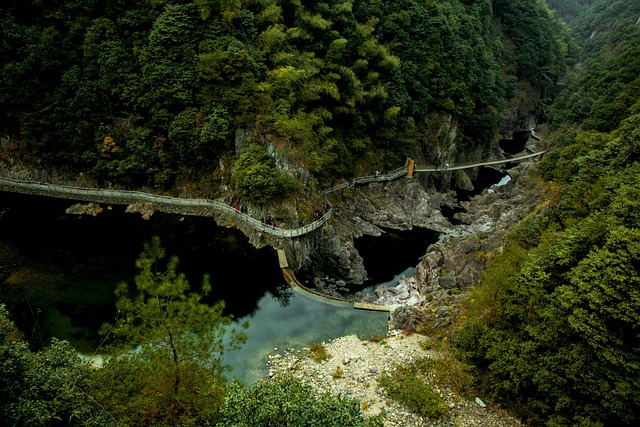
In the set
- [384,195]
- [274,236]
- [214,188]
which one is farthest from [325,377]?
[384,195]

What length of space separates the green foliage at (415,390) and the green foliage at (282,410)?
21.3ft

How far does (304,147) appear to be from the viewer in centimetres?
3447

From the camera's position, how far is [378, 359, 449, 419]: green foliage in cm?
1550

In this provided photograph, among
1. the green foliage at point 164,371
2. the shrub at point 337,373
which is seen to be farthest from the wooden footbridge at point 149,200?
the green foliage at point 164,371

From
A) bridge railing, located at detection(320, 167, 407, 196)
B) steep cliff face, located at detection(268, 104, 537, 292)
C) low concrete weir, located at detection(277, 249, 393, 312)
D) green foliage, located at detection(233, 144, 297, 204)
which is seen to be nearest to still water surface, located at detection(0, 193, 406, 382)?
low concrete weir, located at detection(277, 249, 393, 312)

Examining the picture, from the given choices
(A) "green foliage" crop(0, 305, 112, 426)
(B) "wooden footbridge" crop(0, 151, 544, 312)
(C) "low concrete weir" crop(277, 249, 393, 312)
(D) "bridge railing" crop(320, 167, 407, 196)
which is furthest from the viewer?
(D) "bridge railing" crop(320, 167, 407, 196)

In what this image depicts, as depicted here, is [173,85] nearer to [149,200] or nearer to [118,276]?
[149,200]

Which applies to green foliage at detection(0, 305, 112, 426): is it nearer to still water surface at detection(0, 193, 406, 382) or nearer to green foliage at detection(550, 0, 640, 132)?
still water surface at detection(0, 193, 406, 382)

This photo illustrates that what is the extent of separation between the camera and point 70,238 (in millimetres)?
30609

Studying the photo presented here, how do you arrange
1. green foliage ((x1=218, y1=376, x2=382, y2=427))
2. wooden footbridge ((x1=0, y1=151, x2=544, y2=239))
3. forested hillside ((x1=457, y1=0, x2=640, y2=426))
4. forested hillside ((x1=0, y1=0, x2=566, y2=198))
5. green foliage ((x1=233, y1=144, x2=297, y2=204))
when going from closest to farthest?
green foliage ((x1=218, y1=376, x2=382, y2=427))
forested hillside ((x1=457, y1=0, x2=640, y2=426))
green foliage ((x1=233, y1=144, x2=297, y2=204))
wooden footbridge ((x1=0, y1=151, x2=544, y2=239))
forested hillside ((x1=0, y1=0, x2=566, y2=198))

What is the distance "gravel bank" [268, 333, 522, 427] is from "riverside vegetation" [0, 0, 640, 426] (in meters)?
0.83

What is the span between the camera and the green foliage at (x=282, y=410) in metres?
9.73

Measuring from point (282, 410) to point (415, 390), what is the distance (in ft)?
27.4

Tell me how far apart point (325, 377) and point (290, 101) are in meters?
25.3
